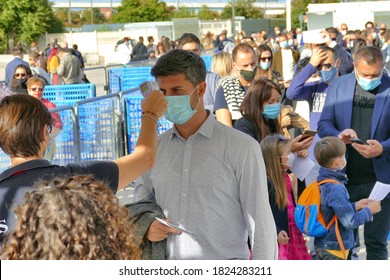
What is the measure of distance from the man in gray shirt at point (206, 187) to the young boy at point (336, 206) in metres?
1.96

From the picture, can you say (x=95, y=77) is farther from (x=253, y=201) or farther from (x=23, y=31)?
(x=23, y=31)

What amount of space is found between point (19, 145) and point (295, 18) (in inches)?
2522

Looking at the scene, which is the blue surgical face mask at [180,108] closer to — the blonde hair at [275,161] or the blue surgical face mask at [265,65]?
the blonde hair at [275,161]

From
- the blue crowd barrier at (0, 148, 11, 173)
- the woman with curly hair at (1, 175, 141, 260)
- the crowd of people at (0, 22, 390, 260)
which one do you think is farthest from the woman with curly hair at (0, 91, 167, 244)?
the blue crowd barrier at (0, 148, 11, 173)

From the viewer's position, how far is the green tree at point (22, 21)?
204 feet

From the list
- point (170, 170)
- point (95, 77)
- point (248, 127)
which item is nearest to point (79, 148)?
point (248, 127)

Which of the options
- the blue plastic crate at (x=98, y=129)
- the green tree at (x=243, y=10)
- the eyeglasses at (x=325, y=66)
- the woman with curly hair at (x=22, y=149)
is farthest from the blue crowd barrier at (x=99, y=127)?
the green tree at (x=243, y=10)

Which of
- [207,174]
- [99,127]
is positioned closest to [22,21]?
[99,127]

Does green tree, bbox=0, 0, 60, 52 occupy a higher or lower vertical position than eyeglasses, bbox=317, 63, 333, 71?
lower

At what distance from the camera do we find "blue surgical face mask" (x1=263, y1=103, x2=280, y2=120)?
5.76 metres

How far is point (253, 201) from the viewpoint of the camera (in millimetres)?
3758

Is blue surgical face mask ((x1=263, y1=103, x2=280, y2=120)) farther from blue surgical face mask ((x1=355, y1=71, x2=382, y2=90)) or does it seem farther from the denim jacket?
blue surgical face mask ((x1=355, y1=71, x2=382, y2=90))

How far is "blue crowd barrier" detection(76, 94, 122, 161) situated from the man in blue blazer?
4.12m

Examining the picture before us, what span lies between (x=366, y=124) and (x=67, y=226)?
14.4 feet
